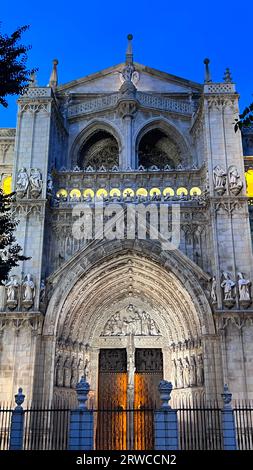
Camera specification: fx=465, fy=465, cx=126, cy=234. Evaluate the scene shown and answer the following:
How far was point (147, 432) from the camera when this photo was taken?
1769 cm

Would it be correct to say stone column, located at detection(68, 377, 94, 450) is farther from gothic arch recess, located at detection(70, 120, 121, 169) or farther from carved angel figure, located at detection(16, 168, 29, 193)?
gothic arch recess, located at detection(70, 120, 121, 169)

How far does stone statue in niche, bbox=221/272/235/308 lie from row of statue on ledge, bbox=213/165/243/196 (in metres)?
3.59

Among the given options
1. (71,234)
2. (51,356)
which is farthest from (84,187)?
(51,356)

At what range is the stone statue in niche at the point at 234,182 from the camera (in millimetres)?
18797

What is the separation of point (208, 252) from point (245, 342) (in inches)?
151

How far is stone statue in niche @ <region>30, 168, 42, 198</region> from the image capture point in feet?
63.0

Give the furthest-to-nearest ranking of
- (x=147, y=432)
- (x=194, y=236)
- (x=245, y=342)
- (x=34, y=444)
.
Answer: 1. (x=194, y=236)
2. (x=147, y=432)
3. (x=245, y=342)
4. (x=34, y=444)

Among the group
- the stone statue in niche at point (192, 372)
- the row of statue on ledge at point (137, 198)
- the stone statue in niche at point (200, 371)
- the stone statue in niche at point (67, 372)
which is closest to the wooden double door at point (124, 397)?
the stone statue in niche at point (192, 372)

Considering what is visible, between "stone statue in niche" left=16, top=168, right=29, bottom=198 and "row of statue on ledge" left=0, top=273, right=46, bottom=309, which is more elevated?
"stone statue in niche" left=16, top=168, right=29, bottom=198

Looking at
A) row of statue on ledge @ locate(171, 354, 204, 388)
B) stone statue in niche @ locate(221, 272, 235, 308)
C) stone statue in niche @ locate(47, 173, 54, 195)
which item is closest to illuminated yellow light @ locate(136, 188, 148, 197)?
stone statue in niche @ locate(47, 173, 54, 195)

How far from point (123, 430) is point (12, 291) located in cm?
672

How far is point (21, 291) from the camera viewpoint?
17.7 meters

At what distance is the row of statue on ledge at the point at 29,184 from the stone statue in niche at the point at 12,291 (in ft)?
12.0
